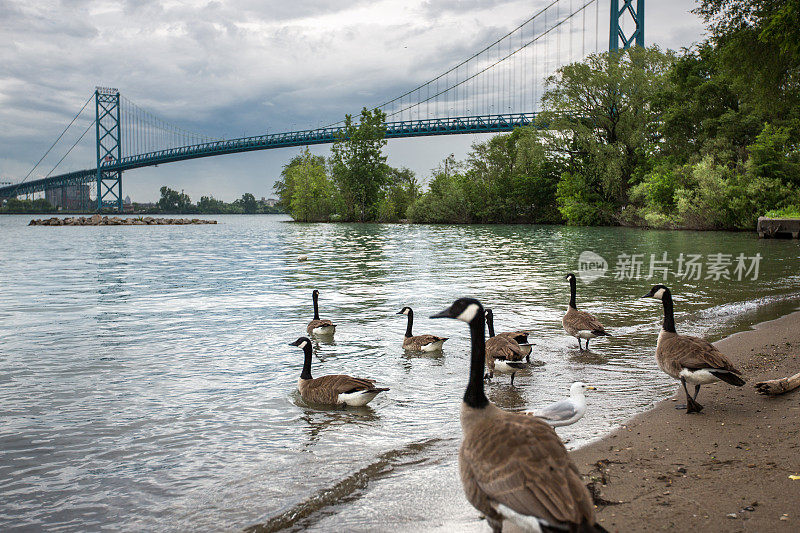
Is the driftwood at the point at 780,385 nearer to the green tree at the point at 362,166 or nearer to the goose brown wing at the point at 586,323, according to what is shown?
the goose brown wing at the point at 586,323

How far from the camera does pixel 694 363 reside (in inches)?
228

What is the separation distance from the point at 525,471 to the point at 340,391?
3.99 m

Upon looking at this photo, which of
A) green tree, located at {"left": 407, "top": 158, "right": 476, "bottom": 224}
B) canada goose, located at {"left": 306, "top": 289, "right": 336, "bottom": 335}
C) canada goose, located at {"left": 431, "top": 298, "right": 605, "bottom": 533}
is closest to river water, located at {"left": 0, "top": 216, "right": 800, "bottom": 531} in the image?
canada goose, located at {"left": 306, "top": 289, "right": 336, "bottom": 335}

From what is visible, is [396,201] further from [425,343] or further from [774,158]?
[425,343]

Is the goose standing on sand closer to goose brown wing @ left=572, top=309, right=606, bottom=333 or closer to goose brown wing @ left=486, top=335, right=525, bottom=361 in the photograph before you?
goose brown wing @ left=486, top=335, right=525, bottom=361

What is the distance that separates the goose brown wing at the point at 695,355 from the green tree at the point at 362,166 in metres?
91.7

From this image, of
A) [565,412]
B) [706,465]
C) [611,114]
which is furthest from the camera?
[611,114]

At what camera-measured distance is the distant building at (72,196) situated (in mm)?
110619

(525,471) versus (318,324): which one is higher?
(525,471)

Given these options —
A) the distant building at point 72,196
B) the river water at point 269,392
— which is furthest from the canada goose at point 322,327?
the distant building at point 72,196

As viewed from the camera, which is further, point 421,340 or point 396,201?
point 396,201

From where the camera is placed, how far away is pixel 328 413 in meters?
6.93

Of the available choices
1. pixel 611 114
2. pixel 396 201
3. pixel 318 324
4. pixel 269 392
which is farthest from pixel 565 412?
pixel 396 201

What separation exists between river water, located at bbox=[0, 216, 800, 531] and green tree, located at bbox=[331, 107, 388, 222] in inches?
3129
